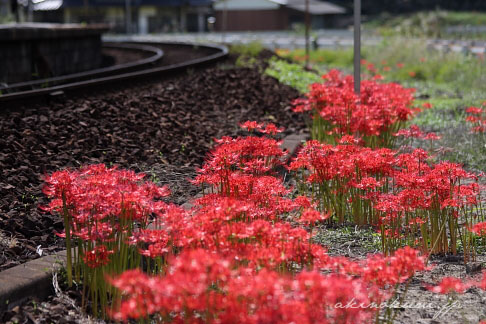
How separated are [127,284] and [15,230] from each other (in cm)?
246

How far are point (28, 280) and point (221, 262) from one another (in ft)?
5.42

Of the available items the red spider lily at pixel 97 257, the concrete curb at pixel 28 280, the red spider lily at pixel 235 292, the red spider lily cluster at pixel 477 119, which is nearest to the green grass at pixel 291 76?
the red spider lily cluster at pixel 477 119

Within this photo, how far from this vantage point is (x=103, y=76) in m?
13.8

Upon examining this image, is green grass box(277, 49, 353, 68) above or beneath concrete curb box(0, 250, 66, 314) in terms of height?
above

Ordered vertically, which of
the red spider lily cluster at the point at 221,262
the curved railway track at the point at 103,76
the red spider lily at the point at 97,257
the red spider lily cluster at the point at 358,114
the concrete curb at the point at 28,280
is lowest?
the concrete curb at the point at 28,280

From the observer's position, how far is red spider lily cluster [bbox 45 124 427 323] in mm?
2502

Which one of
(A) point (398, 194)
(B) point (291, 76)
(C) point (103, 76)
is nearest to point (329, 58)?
(B) point (291, 76)

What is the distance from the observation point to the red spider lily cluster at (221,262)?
2502 mm

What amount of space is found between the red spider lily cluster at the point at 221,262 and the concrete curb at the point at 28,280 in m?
0.18

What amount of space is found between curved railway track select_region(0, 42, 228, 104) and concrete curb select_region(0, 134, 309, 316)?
429 centimetres

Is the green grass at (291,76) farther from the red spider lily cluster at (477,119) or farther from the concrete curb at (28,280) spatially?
the concrete curb at (28,280)

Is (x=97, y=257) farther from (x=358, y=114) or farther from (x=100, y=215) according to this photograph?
(x=358, y=114)

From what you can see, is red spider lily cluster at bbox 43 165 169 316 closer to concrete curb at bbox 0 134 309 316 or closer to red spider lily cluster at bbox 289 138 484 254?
concrete curb at bbox 0 134 309 316

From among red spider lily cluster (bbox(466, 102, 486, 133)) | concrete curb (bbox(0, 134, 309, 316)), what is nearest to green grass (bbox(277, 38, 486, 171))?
red spider lily cluster (bbox(466, 102, 486, 133))
